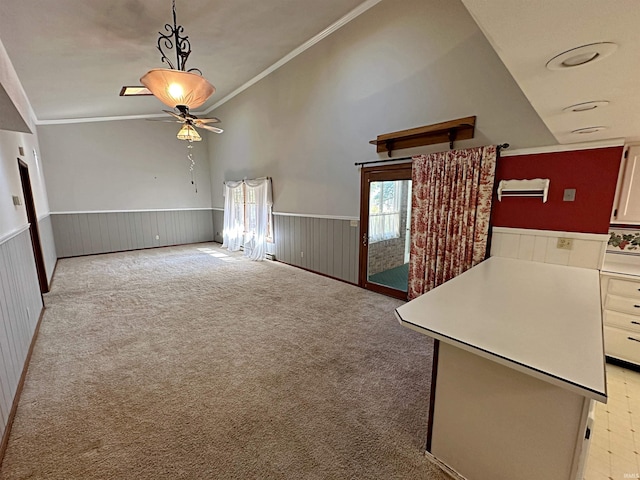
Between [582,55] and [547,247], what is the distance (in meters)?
2.25

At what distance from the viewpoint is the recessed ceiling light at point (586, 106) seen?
1.41 meters

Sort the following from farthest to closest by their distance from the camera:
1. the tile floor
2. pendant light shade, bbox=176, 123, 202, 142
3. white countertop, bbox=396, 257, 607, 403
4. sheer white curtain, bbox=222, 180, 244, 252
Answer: sheer white curtain, bbox=222, 180, 244, 252 → pendant light shade, bbox=176, 123, 202, 142 → the tile floor → white countertop, bbox=396, 257, 607, 403

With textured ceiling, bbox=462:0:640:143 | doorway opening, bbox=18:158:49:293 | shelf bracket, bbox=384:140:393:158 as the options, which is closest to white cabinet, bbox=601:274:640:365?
textured ceiling, bbox=462:0:640:143

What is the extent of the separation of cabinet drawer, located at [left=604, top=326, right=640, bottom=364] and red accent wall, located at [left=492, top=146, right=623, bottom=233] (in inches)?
36.2

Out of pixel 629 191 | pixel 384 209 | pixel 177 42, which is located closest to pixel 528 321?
pixel 629 191

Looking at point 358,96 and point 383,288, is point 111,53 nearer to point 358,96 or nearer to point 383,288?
point 358,96

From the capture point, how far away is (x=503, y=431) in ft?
4.23

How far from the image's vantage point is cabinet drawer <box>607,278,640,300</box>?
2.33 meters

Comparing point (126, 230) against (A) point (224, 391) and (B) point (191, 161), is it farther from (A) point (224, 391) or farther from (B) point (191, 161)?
(A) point (224, 391)

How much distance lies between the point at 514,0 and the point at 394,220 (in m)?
3.87

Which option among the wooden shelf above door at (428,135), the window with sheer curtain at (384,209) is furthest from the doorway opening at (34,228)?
the wooden shelf above door at (428,135)

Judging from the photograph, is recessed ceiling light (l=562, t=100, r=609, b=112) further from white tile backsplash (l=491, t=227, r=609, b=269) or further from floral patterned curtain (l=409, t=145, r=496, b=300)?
white tile backsplash (l=491, t=227, r=609, b=269)

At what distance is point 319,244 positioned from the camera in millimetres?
5105

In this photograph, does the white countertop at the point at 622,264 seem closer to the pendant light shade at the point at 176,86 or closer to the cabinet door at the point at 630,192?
the cabinet door at the point at 630,192
